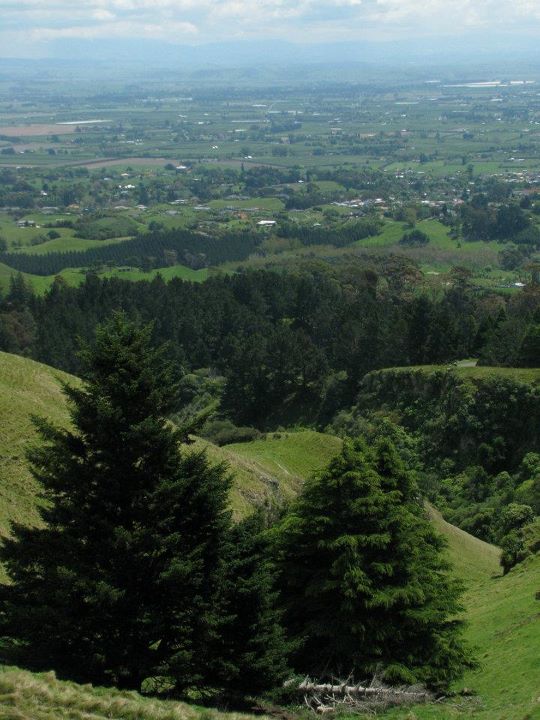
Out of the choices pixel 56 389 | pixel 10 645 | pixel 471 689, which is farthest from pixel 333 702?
pixel 56 389

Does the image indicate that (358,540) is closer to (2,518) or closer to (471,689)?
(471,689)

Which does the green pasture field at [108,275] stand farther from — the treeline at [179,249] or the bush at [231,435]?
the bush at [231,435]

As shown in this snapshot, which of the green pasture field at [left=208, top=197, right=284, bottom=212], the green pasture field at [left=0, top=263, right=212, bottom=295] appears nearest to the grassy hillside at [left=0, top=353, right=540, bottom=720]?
the green pasture field at [left=0, top=263, right=212, bottom=295]

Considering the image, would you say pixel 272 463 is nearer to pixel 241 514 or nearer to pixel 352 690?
pixel 241 514

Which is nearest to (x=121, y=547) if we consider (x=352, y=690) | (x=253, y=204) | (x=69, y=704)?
(x=69, y=704)

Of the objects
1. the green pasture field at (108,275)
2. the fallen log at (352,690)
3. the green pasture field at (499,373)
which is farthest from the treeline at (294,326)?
the fallen log at (352,690)

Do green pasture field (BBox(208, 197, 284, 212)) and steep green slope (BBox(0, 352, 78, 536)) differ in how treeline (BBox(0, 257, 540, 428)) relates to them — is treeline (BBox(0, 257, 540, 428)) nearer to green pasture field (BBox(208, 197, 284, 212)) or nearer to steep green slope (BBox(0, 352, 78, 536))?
steep green slope (BBox(0, 352, 78, 536))
